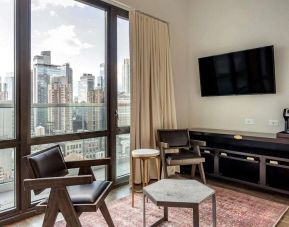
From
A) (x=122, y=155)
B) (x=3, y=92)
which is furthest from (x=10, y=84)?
(x=122, y=155)

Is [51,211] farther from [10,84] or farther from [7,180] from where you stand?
[10,84]

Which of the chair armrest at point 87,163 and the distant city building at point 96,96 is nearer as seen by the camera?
the chair armrest at point 87,163

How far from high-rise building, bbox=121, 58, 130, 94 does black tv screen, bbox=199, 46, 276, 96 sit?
4.44 feet

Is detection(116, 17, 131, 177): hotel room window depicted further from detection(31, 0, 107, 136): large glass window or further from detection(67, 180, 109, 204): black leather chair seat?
detection(67, 180, 109, 204): black leather chair seat

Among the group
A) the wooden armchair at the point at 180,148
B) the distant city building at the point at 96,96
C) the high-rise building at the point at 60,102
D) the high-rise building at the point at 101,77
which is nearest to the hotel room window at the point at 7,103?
the high-rise building at the point at 60,102

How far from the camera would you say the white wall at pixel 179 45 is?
156 inches

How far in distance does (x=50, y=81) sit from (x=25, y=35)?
0.55 m

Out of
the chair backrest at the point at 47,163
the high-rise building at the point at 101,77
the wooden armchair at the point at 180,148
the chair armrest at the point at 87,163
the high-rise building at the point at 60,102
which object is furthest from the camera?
the high-rise building at the point at 101,77

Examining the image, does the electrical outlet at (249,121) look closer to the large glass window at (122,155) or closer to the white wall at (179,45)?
the white wall at (179,45)

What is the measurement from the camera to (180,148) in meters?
3.52

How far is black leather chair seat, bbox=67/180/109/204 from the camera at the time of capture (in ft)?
5.89

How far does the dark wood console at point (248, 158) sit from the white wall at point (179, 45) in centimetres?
65

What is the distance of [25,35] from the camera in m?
2.45

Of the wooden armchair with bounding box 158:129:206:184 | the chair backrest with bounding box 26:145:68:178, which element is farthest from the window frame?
the wooden armchair with bounding box 158:129:206:184
